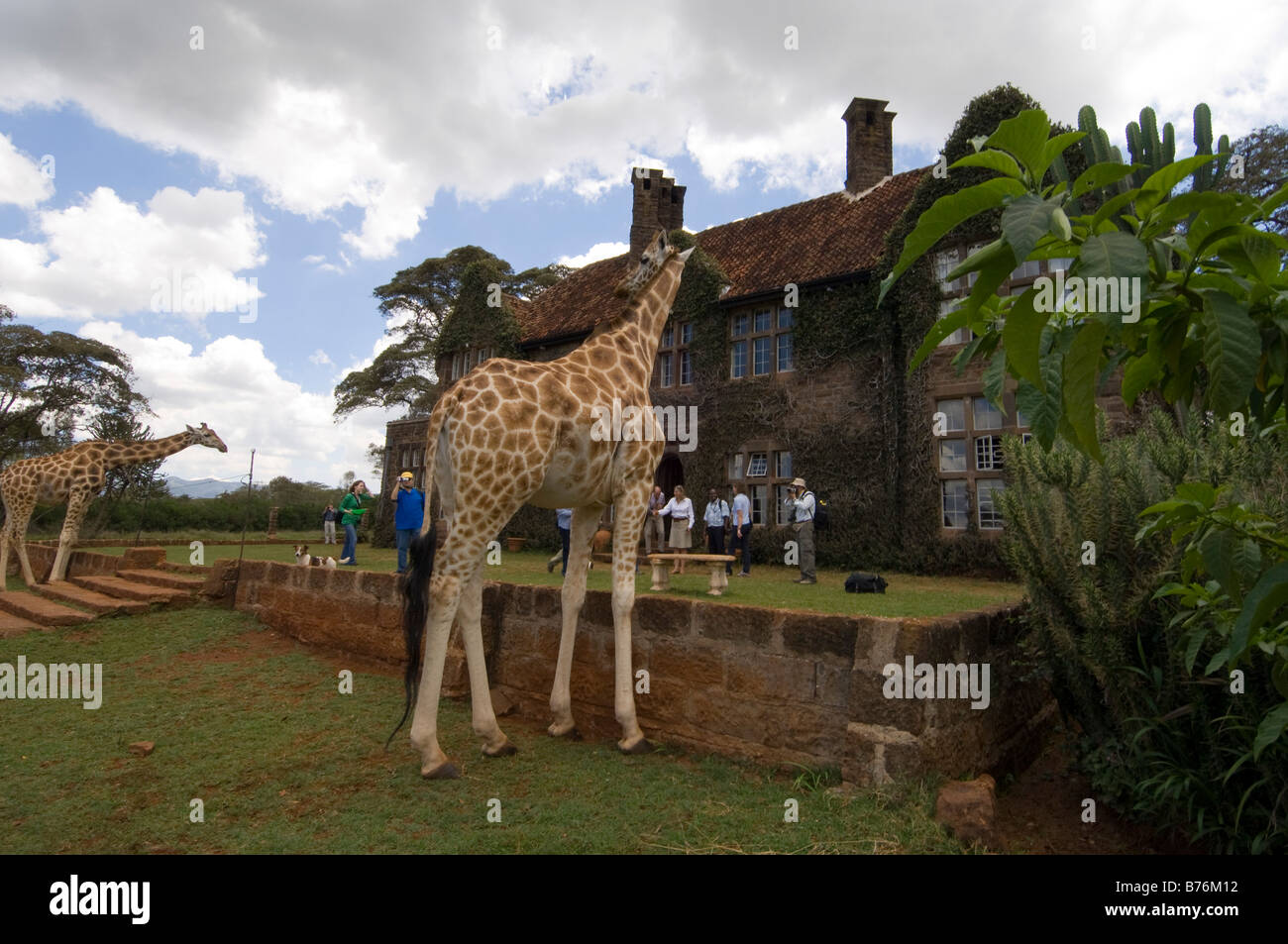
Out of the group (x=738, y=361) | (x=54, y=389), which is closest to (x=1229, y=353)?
(x=738, y=361)

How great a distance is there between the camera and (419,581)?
4770 mm

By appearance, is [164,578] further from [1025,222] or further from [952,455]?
[952,455]

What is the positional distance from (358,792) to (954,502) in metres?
13.0

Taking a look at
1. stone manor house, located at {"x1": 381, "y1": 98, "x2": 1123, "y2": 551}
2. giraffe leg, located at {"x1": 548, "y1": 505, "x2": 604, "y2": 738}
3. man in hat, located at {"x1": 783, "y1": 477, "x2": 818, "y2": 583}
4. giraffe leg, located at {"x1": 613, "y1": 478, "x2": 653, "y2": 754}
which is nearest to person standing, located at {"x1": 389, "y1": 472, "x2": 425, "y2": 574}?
man in hat, located at {"x1": 783, "y1": 477, "x2": 818, "y2": 583}

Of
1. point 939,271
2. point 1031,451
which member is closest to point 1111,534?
point 1031,451

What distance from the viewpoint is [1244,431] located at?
16.9 feet

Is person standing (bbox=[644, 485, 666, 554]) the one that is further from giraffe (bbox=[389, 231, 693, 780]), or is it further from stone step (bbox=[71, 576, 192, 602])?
giraffe (bbox=[389, 231, 693, 780])

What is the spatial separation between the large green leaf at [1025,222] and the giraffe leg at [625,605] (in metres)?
3.89

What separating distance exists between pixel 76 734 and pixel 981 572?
13.4m

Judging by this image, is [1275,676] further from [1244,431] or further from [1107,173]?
[1244,431]

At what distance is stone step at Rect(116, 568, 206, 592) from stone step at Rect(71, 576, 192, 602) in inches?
4.3

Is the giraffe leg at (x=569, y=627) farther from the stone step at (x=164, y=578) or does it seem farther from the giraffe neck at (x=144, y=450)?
the giraffe neck at (x=144, y=450)

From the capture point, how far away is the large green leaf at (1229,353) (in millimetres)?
1248
